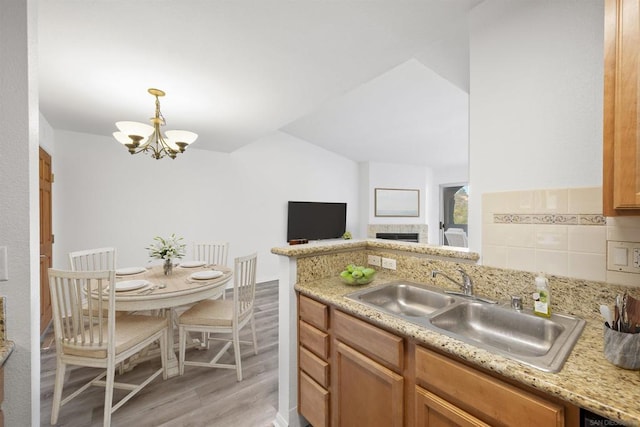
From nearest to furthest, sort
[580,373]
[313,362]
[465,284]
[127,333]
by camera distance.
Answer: [580,373], [465,284], [313,362], [127,333]

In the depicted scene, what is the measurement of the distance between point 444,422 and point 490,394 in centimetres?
25

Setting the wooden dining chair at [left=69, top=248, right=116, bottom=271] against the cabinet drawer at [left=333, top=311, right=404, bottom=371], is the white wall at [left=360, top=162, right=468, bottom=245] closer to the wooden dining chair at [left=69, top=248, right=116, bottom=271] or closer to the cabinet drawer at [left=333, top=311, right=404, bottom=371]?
the wooden dining chair at [left=69, top=248, right=116, bottom=271]

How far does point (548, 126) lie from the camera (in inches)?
50.4

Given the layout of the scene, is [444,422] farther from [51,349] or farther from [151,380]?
[51,349]

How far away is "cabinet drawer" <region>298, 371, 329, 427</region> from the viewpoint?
4.83 feet

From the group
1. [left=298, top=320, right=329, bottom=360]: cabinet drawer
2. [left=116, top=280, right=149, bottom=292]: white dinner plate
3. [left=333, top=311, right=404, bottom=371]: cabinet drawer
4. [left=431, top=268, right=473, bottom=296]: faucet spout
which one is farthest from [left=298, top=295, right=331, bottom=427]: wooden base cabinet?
[left=116, top=280, right=149, bottom=292]: white dinner plate

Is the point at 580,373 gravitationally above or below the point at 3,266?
below

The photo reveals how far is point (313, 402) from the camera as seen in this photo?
155 cm

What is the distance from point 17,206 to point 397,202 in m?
6.15

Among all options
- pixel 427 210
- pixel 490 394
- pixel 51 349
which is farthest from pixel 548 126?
pixel 427 210

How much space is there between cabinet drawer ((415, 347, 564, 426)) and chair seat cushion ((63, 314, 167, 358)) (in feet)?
6.08

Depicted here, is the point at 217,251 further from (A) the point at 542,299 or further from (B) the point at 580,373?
(B) the point at 580,373

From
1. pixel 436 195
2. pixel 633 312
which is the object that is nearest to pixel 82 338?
pixel 633 312

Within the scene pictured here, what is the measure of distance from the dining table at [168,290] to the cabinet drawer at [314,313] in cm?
99
